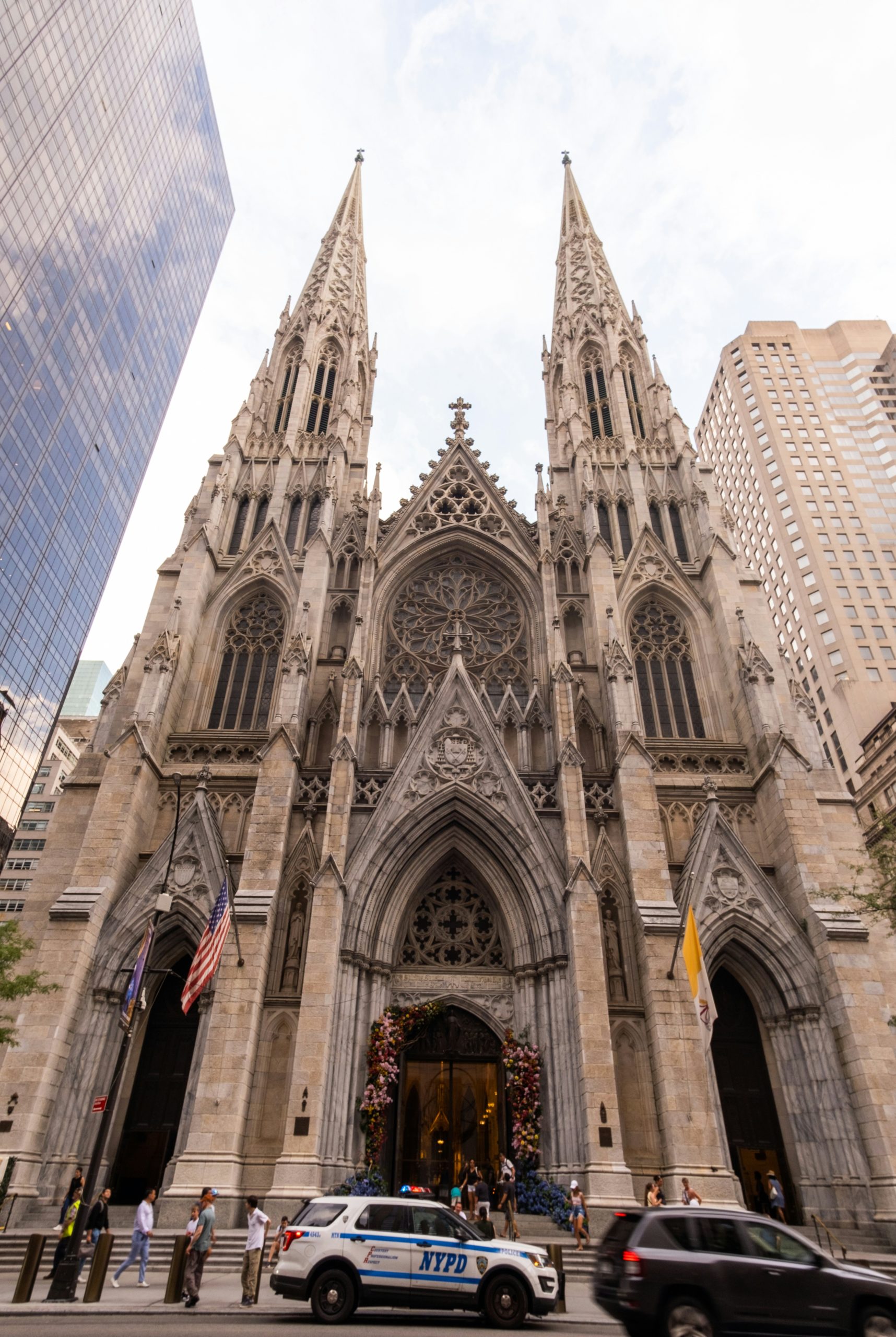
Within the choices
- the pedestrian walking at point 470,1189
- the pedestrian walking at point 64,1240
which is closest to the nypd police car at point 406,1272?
the pedestrian walking at point 64,1240

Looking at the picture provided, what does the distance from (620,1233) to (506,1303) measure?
2363 mm

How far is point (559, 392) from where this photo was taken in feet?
121

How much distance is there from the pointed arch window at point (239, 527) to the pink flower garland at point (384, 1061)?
17192 mm

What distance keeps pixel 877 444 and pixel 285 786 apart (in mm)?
66924

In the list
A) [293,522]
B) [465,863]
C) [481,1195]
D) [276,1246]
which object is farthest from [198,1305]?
[293,522]

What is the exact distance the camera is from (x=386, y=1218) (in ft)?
33.8

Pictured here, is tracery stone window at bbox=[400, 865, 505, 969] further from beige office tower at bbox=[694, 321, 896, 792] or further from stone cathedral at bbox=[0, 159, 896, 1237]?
beige office tower at bbox=[694, 321, 896, 792]

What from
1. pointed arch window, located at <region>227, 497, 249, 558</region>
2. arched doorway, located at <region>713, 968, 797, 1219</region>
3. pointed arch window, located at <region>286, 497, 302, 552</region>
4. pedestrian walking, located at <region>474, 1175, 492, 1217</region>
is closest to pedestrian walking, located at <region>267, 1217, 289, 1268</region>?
pedestrian walking, located at <region>474, 1175, 492, 1217</region>

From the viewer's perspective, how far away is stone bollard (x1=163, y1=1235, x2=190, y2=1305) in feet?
36.8

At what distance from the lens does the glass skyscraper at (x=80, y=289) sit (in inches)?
1768

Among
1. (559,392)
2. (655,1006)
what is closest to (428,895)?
(655,1006)

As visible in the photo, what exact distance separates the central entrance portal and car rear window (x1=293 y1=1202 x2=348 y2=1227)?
409 inches

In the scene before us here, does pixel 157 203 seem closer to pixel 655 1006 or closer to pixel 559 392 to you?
pixel 559 392

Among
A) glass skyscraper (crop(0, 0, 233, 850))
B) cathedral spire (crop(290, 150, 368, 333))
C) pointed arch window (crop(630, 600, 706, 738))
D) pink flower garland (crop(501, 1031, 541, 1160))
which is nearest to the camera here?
pink flower garland (crop(501, 1031, 541, 1160))
